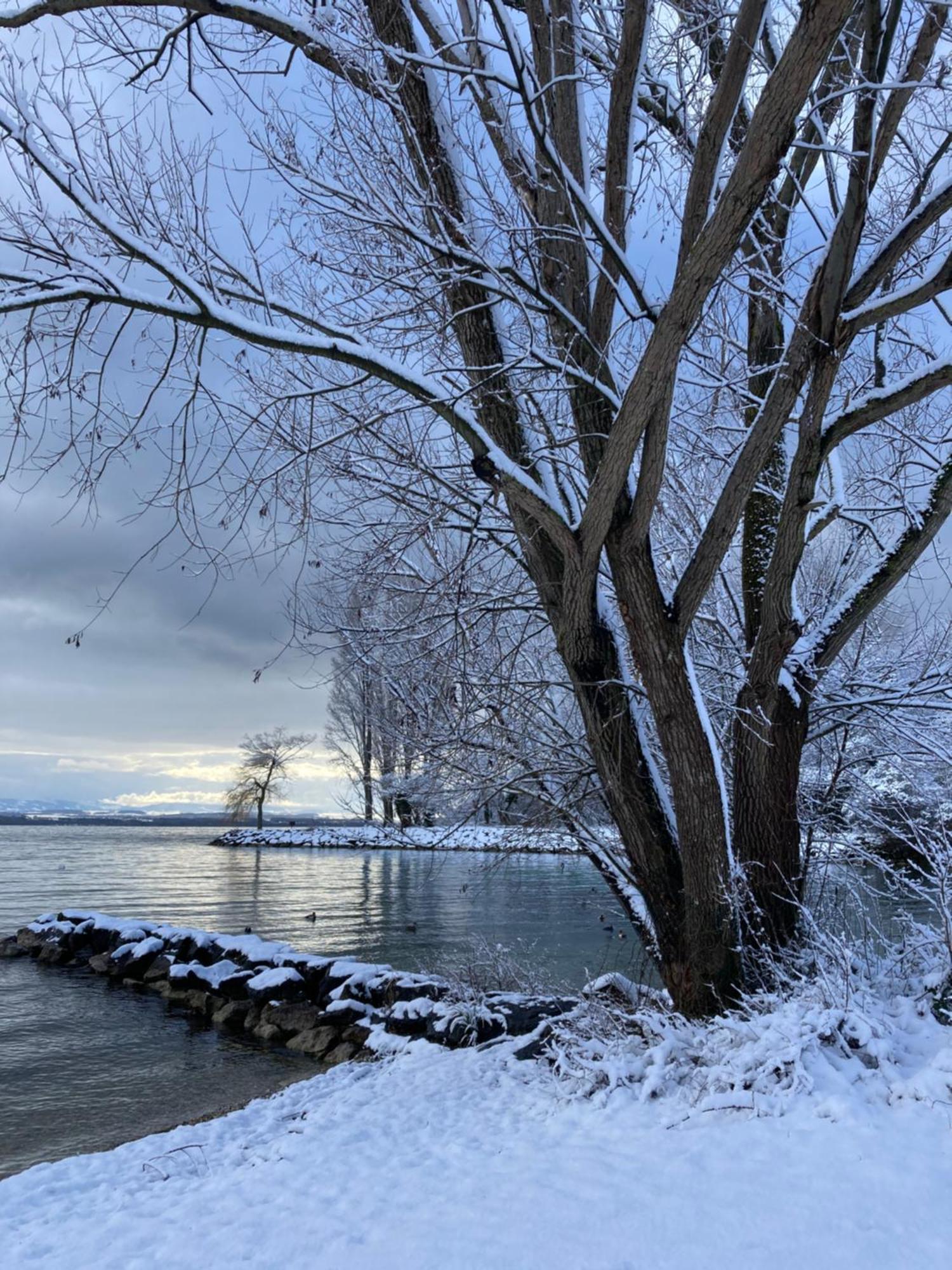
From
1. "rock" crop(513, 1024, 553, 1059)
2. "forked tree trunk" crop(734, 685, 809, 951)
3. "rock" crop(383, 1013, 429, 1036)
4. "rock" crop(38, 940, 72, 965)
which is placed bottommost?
"rock" crop(38, 940, 72, 965)

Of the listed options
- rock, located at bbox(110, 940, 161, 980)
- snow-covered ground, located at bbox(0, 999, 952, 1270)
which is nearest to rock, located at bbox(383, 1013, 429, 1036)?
snow-covered ground, located at bbox(0, 999, 952, 1270)

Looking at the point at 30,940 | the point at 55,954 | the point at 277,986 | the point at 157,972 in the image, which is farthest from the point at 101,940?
the point at 277,986

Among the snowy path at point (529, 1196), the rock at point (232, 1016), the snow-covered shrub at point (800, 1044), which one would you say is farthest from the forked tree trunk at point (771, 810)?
the rock at point (232, 1016)

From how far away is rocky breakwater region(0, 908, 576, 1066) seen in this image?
6.71 metres

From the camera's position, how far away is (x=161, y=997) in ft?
36.7

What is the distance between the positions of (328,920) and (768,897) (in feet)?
41.6

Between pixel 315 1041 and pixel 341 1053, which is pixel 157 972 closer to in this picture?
pixel 315 1041

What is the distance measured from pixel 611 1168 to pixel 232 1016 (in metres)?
7.63

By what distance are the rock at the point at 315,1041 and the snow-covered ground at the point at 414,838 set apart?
A: 1.91 metres

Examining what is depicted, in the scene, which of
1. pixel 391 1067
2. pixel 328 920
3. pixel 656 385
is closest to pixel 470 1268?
pixel 656 385

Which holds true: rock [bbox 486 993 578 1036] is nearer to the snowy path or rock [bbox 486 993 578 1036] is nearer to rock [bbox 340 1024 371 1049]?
the snowy path

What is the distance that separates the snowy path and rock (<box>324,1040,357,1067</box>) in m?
3.29

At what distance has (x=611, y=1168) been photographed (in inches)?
133

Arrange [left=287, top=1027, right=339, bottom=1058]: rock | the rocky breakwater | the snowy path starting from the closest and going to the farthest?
the snowy path < the rocky breakwater < [left=287, top=1027, right=339, bottom=1058]: rock
